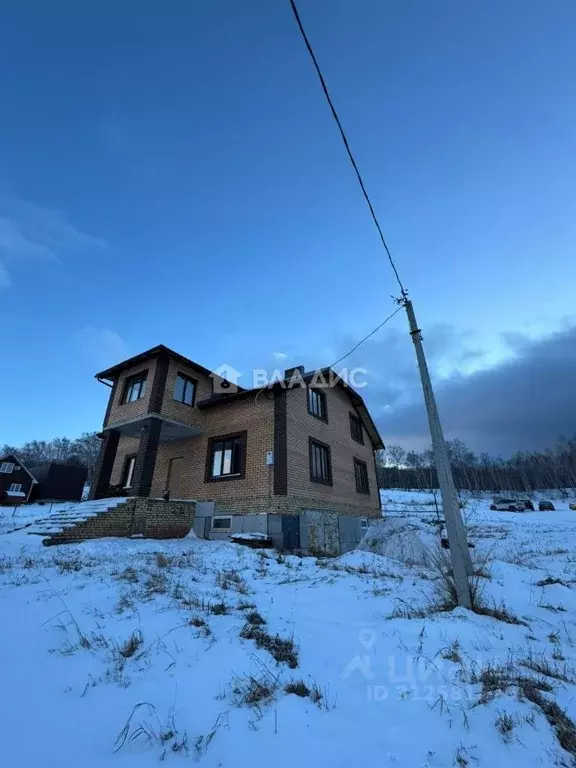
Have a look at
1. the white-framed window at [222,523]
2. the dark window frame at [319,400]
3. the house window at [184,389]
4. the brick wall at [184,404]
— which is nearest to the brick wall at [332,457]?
the dark window frame at [319,400]

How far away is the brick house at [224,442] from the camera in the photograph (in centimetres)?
1401

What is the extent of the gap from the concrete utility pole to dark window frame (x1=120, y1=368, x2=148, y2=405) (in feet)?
40.9

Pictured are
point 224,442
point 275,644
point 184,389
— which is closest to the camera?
point 275,644

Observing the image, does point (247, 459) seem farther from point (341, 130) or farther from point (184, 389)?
point (341, 130)

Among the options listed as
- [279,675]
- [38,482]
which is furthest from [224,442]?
[38,482]

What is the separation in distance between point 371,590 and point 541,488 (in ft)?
344

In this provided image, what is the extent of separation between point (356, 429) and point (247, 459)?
971cm

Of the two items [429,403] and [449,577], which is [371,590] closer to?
[449,577]

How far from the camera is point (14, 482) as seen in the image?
1658 inches

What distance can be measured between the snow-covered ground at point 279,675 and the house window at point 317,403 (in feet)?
36.8

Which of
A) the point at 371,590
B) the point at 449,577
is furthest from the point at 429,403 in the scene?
the point at 371,590

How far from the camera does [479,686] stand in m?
3.04

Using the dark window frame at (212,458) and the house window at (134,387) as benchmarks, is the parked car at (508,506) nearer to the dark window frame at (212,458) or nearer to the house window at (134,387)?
the dark window frame at (212,458)

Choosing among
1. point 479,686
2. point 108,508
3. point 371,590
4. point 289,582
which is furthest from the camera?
point 108,508
